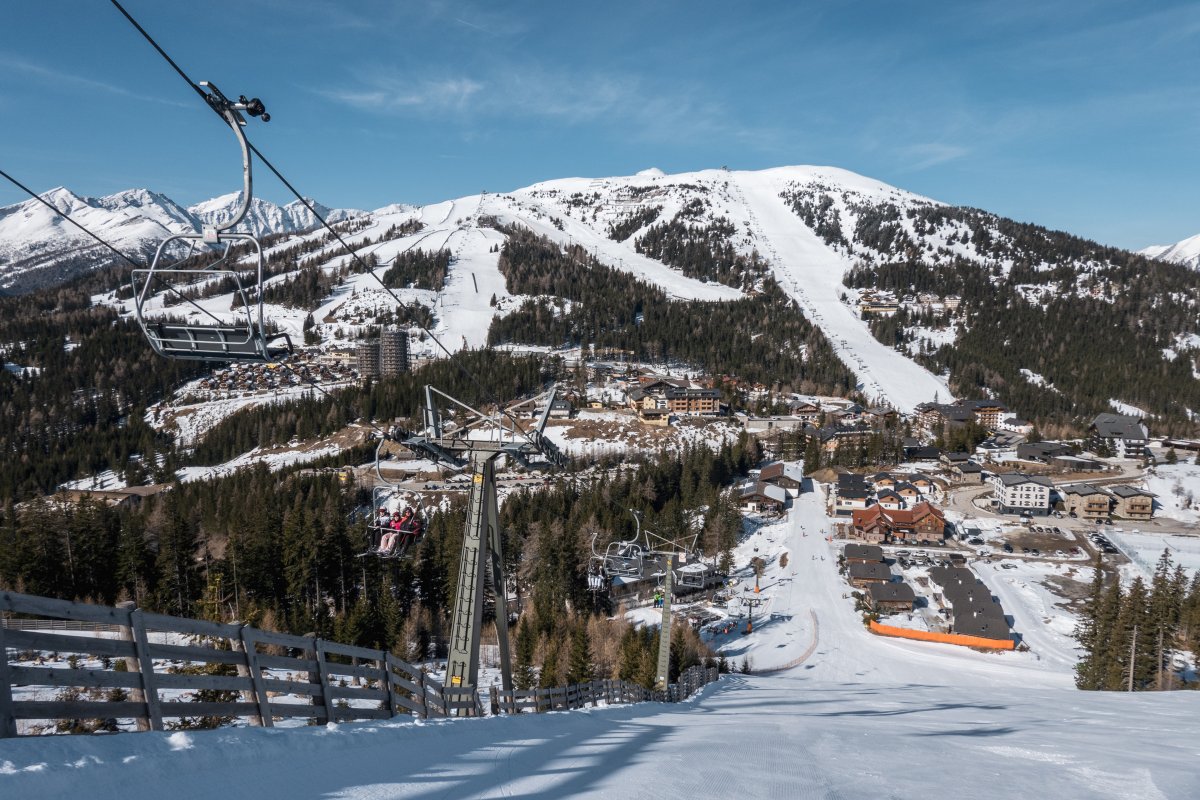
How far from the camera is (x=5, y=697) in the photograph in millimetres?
2459

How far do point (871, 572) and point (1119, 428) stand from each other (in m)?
52.0

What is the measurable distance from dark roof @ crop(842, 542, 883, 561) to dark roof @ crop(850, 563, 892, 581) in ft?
4.03

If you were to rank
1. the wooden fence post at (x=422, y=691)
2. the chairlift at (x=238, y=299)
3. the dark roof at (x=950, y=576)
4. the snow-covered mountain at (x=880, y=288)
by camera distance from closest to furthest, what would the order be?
the chairlift at (x=238, y=299)
the wooden fence post at (x=422, y=691)
the dark roof at (x=950, y=576)
the snow-covered mountain at (x=880, y=288)

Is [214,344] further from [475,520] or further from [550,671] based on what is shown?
[550,671]

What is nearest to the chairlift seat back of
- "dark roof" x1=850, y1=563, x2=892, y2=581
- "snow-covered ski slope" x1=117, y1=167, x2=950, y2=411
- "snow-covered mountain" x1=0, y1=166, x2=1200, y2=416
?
"dark roof" x1=850, y1=563, x2=892, y2=581

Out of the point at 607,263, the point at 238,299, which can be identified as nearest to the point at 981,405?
the point at 238,299

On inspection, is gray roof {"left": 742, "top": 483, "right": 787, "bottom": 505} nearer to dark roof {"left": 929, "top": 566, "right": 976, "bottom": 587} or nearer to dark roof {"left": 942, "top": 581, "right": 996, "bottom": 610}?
dark roof {"left": 929, "top": 566, "right": 976, "bottom": 587}

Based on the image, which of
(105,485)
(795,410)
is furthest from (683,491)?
(105,485)

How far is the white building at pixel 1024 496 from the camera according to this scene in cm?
4672

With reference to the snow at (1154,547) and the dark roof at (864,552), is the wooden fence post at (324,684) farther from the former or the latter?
the snow at (1154,547)

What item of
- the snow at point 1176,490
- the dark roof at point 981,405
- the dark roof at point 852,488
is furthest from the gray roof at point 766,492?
the dark roof at point 981,405

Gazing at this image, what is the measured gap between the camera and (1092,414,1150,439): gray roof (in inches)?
2522

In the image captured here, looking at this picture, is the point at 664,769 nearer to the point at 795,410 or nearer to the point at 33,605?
the point at 33,605

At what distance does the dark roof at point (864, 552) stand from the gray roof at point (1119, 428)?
154ft
